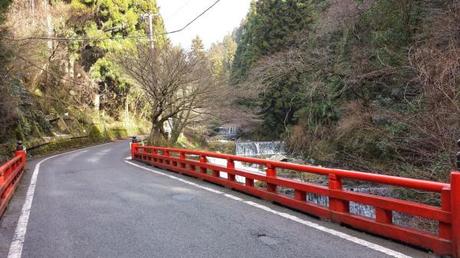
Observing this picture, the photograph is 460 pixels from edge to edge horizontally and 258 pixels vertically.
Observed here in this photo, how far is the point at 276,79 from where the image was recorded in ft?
63.5

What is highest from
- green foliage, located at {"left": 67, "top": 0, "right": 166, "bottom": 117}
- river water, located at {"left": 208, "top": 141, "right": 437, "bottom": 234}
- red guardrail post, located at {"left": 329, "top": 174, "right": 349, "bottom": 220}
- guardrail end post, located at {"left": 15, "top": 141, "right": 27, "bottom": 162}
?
green foliage, located at {"left": 67, "top": 0, "right": 166, "bottom": 117}

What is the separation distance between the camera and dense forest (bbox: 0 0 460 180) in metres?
11.4

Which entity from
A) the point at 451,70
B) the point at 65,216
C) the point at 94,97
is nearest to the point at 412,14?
the point at 451,70

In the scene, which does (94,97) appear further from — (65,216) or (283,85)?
(65,216)

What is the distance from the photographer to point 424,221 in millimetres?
8742

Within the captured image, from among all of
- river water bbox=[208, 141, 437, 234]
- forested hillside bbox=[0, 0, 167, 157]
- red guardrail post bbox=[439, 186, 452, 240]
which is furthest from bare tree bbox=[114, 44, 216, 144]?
red guardrail post bbox=[439, 186, 452, 240]

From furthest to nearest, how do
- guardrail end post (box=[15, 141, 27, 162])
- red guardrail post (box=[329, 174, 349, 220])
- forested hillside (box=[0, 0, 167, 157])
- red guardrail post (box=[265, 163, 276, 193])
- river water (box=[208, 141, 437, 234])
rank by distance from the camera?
1. forested hillside (box=[0, 0, 167, 157])
2. guardrail end post (box=[15, 141, 27, 162])
3. river water (box=[208, 141, 437, 234])
4. red guardrail post (box=[265, 163, 276, 193])
5. red guardrail post (box=[329, 174, 349, 220])

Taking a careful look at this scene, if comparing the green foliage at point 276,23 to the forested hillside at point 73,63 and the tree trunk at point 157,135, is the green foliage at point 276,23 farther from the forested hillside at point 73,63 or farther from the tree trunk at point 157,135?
the tree trunk at point 157,135

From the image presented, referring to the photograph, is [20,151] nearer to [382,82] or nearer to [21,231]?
[21,231]

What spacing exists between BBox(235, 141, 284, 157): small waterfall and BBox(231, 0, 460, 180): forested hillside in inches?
281

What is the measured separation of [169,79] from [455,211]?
67.7 ft

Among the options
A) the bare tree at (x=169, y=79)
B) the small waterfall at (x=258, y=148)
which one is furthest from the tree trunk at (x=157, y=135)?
the small waterfall at (x=258, y=148)

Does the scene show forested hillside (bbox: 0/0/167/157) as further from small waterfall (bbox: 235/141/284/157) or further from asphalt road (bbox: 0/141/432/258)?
asphalt road (bbox: 0/141/432/258)

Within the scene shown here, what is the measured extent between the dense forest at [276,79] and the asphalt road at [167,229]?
500 centimetres
